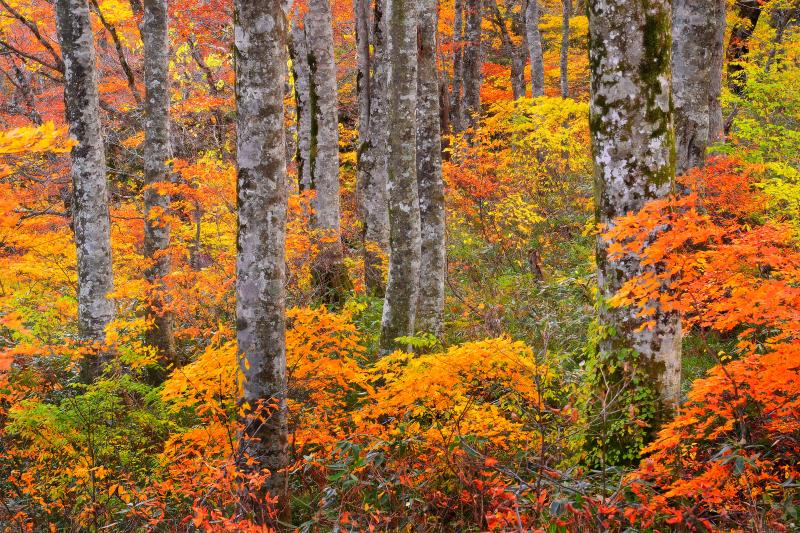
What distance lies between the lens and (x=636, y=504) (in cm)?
356

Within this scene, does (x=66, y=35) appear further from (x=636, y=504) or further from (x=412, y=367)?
(x=636, y=504)

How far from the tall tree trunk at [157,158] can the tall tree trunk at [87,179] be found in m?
0.81

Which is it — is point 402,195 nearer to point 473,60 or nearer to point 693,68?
point 693,68

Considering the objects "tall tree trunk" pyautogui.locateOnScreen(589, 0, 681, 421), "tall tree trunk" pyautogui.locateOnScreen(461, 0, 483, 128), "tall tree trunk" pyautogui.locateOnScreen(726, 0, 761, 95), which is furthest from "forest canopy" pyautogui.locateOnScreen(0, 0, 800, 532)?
"tall tree trunk" pyautogui.locateOnScreen(461, 0, 483, 128)

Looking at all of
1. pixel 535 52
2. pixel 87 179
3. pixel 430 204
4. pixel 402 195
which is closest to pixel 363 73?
pixel 535 52

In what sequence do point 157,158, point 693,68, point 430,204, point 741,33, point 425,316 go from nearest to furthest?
point 693,68 → point 425,316 → point 430,204 → point 157,158 → point 741,33

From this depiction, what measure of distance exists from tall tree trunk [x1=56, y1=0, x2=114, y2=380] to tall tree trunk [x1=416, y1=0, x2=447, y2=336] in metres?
4.60

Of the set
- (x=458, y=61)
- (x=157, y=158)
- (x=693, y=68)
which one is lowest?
(x=157, y=158)

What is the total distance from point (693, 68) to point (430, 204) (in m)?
3.75

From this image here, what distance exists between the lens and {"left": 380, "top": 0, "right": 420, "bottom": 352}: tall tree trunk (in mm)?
7301

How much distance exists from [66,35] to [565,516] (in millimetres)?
8730

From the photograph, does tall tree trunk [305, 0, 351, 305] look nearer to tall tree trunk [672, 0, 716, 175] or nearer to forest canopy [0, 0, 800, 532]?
forest canopy [0, 0, 800, 532]

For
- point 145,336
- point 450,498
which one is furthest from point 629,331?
point 145,336

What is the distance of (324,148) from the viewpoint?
36.0ft
